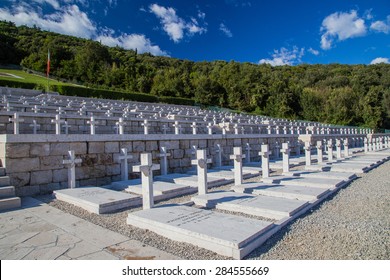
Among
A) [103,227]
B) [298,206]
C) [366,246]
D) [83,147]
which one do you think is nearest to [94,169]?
[83,147]

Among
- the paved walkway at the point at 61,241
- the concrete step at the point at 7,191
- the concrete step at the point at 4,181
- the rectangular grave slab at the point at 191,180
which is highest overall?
the concrete step at the point at 4,181

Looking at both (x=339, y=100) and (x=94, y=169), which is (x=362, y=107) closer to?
(x=339, y=100)

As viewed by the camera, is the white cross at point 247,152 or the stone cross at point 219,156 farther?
the white cross at point 247,152

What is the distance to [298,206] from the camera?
4.40m

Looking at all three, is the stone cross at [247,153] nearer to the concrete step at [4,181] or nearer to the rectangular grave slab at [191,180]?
the rectangular grave slab at [191,180]

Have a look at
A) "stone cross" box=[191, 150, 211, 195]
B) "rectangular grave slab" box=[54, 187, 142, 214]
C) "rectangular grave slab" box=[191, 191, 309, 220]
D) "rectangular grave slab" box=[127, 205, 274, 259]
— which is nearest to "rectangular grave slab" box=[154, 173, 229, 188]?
"stone cross" box=[191, 150, 211, 195]

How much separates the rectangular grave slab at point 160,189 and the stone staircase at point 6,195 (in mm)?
1998

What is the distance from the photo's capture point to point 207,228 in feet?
10.7

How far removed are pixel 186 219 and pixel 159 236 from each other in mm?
452

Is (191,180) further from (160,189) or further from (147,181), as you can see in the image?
(147,181)

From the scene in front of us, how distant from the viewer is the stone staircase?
443 centimetres

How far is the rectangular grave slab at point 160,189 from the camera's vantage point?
5.41 metres

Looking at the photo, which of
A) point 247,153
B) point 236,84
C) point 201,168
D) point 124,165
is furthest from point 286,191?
point 236,84

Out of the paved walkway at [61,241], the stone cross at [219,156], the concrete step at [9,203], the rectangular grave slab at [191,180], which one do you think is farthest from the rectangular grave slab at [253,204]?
the stone cross at [219,156]
